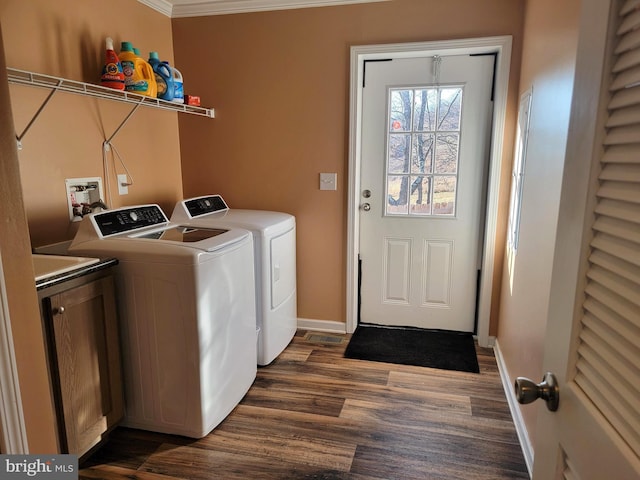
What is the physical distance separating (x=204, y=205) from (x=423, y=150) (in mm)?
1554

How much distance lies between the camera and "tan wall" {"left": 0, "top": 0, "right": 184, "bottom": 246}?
1973 mm

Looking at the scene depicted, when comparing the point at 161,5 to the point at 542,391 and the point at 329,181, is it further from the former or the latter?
the point at 542,391

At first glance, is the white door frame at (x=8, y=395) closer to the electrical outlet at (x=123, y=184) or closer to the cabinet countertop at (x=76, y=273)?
the cabinet countertop at (x=76, y=273)

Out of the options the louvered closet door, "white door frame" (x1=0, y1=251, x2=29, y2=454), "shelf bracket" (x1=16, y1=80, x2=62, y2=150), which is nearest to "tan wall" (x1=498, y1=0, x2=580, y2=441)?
the louvered closet door

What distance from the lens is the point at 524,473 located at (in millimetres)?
1762

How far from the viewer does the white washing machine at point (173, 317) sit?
1.85m

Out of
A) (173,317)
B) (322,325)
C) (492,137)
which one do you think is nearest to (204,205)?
(173,317)

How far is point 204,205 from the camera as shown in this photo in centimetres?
283

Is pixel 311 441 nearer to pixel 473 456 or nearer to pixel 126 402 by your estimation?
pixel 473 456

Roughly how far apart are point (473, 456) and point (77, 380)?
1.71 m

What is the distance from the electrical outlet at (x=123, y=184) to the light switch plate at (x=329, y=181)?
127 cm

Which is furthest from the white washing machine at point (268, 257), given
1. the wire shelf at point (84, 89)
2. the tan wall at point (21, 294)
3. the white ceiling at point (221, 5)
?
the tan wall at point (21, 294)

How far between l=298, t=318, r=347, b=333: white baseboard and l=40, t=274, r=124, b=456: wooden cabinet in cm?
151

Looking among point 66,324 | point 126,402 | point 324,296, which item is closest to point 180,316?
point 66,324
